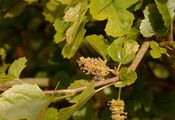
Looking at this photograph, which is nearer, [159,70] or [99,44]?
[99,44]

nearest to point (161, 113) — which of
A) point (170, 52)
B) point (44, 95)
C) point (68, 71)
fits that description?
point (68, 71)

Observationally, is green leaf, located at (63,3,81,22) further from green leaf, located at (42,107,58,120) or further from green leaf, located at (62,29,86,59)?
green leaf, located at (42,107,58,120)

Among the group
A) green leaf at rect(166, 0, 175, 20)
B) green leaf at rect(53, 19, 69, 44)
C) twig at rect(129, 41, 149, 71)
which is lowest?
twig at rect(129, 41, 149, 71)

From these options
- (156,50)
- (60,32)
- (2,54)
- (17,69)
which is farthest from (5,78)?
(2,54)

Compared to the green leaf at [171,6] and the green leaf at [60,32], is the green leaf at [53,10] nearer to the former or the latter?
the green leaf at [60,32]

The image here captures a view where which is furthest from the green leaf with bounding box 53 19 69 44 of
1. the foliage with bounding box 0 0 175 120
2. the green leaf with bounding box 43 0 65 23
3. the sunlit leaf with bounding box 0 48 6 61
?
the sunlit leaf with bounding box 0 48 6 61

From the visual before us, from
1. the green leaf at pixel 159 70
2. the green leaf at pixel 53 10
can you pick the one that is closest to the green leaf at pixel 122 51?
the green leaf at pixel 53 10

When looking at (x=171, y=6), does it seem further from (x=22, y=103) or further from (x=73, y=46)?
(x=22, y=103)
